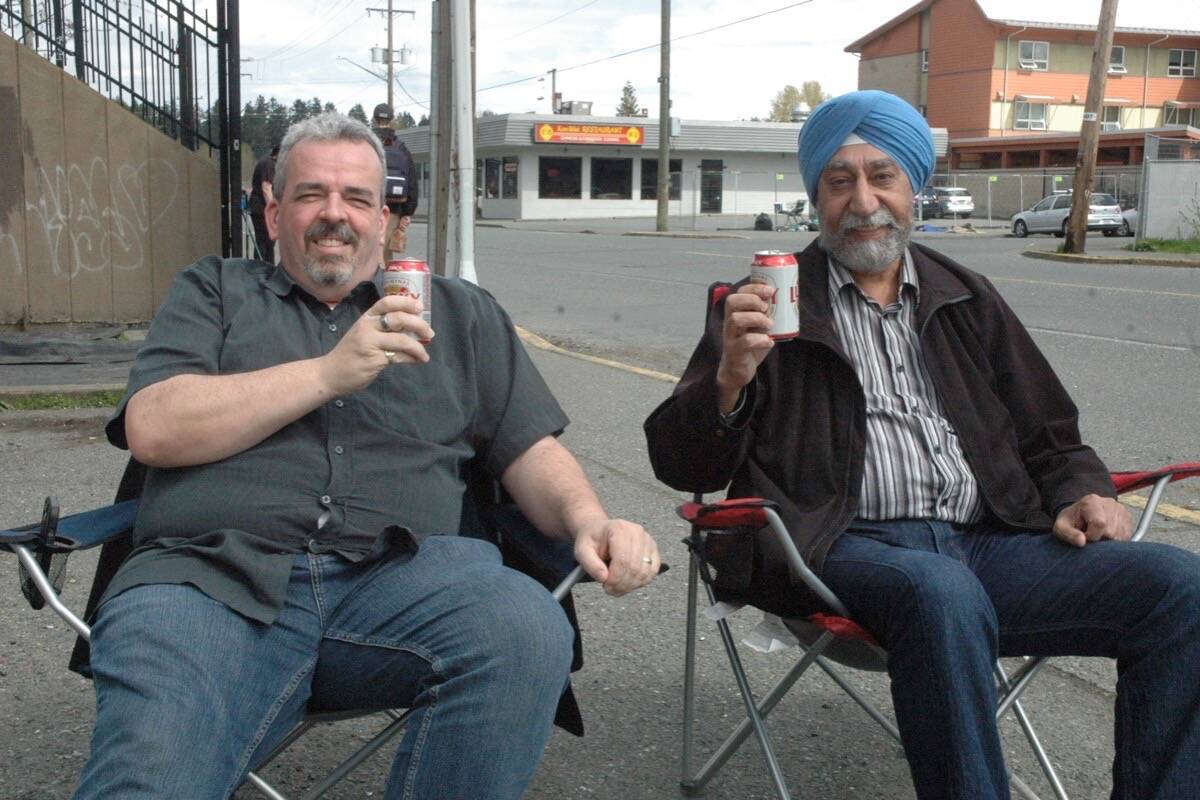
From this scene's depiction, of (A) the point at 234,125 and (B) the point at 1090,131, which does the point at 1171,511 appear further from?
(B) the point at 1090,131

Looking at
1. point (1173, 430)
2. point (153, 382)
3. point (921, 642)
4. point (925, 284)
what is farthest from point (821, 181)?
point (1173, 430)

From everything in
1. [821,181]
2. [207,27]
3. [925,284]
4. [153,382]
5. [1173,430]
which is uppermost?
[207,27]

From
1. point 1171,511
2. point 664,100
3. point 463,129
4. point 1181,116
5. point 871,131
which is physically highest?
point 1181,116

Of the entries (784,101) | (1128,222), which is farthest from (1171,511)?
(784,101)

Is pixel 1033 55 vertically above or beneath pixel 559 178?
above

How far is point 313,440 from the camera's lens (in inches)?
98.3

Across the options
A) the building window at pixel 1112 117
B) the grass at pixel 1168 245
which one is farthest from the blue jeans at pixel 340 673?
the building window at pixel 1112 117

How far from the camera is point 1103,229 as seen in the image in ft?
112

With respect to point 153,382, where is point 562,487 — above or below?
below

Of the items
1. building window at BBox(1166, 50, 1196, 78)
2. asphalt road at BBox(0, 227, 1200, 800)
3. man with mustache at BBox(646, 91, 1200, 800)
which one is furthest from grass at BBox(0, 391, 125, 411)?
building window at BBox(1166, 50, 1196, 78)

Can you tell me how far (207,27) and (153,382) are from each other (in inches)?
253

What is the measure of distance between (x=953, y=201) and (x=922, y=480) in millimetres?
43955

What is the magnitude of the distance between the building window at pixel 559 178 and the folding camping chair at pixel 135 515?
50.5 metres

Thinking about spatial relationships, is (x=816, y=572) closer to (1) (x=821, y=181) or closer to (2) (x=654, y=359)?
(1) (x=821, y=181)
